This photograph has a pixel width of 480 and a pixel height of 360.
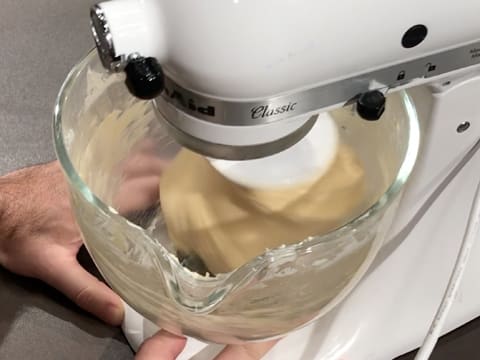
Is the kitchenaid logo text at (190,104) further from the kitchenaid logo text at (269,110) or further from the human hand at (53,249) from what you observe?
the human hand at (53,249)

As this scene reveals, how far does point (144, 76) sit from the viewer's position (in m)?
0.33

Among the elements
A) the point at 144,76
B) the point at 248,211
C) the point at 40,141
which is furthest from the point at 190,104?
the point at 40,141

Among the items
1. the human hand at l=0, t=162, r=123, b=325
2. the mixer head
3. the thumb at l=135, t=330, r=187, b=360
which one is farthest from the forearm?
the mixer head

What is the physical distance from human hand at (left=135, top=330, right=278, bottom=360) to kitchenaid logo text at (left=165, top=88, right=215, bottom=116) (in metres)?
0.26

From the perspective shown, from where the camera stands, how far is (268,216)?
0.47m

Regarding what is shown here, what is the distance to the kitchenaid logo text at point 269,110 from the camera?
1.15 ft

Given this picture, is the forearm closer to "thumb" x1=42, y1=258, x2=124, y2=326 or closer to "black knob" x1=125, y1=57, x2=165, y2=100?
"thumb" x1=42, y1=258, x2=124, y2=326

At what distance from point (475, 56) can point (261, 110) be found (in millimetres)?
119

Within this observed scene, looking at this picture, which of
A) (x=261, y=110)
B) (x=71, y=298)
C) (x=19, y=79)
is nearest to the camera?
(x=261, y=110)

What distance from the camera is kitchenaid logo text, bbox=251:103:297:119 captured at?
352 millimetres

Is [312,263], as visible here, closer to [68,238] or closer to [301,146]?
[301,146]

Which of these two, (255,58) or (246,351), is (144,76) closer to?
(255,58)

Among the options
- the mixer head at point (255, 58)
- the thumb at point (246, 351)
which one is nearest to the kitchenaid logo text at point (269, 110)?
the mixer head at point (255, 58)

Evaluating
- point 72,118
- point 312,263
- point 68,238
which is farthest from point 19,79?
point 312,263
